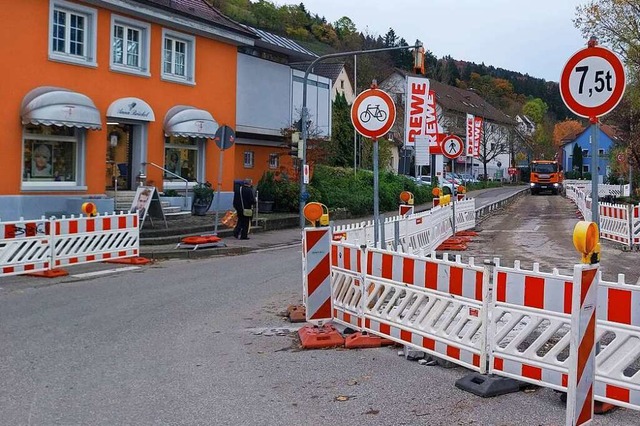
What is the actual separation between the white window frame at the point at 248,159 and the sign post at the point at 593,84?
23560 mm

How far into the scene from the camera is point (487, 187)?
7319cm

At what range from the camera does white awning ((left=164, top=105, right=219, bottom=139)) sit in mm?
22953

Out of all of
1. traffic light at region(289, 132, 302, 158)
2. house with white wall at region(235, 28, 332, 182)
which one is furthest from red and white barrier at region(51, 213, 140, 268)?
house with white wall at region(235, 28, 332, 182)

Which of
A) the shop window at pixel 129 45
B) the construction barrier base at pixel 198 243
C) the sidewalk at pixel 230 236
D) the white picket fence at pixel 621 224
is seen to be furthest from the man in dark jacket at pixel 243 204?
the white picket fence at pixel 621 224

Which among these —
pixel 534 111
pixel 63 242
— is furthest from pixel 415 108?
pixel 534 111

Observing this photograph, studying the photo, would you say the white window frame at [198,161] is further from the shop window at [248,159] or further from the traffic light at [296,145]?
the shop window at [248,159]

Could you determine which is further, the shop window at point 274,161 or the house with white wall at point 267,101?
the shop window at point 274,161

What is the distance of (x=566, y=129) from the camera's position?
409 ft

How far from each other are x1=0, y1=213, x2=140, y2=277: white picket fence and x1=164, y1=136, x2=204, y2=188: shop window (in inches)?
312

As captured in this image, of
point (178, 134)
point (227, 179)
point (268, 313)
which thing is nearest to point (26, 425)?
point (268, 313)

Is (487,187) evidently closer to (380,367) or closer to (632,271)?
(632,271)

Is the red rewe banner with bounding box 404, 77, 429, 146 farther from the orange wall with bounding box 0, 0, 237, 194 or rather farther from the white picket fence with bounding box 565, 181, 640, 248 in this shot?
the white picket fence with bounding box 565, 181, 640, 248

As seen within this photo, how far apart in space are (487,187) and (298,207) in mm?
49432

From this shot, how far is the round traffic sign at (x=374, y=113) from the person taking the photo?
962 centimetres
